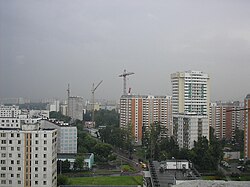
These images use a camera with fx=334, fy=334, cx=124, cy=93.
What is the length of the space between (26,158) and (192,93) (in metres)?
5.58

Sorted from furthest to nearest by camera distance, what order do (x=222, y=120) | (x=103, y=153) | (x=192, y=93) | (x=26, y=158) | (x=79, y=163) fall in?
(x=222, y=120), (x=192, y=93), (x=103, y=153), (x=79, y=163), (x=26, y=158)

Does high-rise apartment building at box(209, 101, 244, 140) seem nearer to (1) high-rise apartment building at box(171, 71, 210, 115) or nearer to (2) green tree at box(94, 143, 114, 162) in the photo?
(1) high-rise apartment building at box(171, 71, 210, 115)

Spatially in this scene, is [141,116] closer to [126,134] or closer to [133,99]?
[133,99]

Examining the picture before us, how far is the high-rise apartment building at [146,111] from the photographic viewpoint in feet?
33.2

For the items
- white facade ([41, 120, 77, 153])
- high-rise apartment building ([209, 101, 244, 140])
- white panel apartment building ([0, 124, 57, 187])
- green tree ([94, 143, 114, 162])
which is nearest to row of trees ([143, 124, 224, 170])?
green tree ([94, 143, 114, 162])

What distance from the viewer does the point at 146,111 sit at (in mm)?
10242

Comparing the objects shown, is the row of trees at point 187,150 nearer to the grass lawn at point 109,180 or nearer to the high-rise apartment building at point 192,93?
the high-rise apartment building at point 192,93

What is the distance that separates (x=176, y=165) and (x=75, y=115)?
36.4ft

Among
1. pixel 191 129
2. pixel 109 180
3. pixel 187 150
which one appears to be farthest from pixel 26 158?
pixel 191 129

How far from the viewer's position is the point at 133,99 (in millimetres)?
10219

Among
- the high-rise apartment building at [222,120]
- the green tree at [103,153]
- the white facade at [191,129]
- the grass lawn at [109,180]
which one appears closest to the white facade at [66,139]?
the green tree at [103,153]

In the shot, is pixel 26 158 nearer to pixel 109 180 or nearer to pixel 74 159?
pixel 109 180

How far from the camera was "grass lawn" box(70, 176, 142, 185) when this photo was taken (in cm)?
512

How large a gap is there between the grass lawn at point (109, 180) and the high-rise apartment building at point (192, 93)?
126 inches
